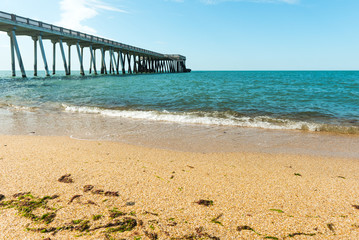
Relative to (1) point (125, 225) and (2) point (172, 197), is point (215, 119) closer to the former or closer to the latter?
(2) point (172, 197)

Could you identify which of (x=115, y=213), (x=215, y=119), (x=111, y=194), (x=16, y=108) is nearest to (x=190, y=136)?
(x=215, y=119)

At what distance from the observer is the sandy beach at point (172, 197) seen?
6.42 ft

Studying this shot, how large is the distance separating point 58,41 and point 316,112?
129 ft

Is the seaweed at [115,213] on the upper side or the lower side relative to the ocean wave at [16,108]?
lower

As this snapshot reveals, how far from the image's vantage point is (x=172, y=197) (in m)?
2.52

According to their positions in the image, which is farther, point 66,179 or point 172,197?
point 66,179

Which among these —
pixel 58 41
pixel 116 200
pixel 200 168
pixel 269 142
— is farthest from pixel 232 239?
pixel 58 41

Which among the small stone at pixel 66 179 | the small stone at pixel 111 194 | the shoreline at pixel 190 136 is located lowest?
the shoreline at pixel 190 136

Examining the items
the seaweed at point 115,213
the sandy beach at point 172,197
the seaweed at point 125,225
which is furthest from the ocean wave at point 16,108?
the seaweed at point 125,225

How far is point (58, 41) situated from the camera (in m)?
35.8

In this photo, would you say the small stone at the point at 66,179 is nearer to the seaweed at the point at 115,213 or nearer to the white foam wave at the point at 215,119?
the seaweed at the point at 115,213

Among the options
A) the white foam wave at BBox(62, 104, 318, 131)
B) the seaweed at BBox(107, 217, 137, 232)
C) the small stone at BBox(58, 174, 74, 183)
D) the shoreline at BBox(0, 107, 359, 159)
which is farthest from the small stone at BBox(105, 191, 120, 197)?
the white foam wave at BBox(62, 104, 318, 131)

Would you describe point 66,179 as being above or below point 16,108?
below

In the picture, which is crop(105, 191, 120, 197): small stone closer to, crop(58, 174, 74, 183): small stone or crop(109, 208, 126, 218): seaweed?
crop(109, 208, 126, 218): seaweed
